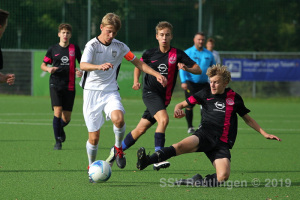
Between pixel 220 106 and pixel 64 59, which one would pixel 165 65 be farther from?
pixel 64 59

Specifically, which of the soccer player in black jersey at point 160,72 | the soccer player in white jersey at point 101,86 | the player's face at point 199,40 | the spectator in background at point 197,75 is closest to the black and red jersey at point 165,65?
the soccer player in black jersey at point 160,72

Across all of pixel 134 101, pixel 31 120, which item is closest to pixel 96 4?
pixel 134 101

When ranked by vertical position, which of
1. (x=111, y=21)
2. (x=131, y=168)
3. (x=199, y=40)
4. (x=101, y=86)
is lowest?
(x=131, y=168)

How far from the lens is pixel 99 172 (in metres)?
6.96

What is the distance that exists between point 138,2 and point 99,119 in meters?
19.0

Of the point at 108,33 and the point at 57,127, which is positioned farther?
the point at 57,127

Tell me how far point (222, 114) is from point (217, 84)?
38 cm

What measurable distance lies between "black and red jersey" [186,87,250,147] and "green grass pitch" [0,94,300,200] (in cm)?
64

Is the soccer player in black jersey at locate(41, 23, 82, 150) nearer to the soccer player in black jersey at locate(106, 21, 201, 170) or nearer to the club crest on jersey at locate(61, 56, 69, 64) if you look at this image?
the club crest on jersey at locate(61, 56, 69, 64)

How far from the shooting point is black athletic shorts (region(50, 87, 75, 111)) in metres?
10.8

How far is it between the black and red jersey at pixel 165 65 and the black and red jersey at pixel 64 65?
7.63ft

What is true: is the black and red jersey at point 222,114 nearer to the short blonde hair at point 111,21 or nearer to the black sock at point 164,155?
the black sock at point 164,155

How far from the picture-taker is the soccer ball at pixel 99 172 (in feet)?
22.8

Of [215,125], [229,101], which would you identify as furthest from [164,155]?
[229,101]
